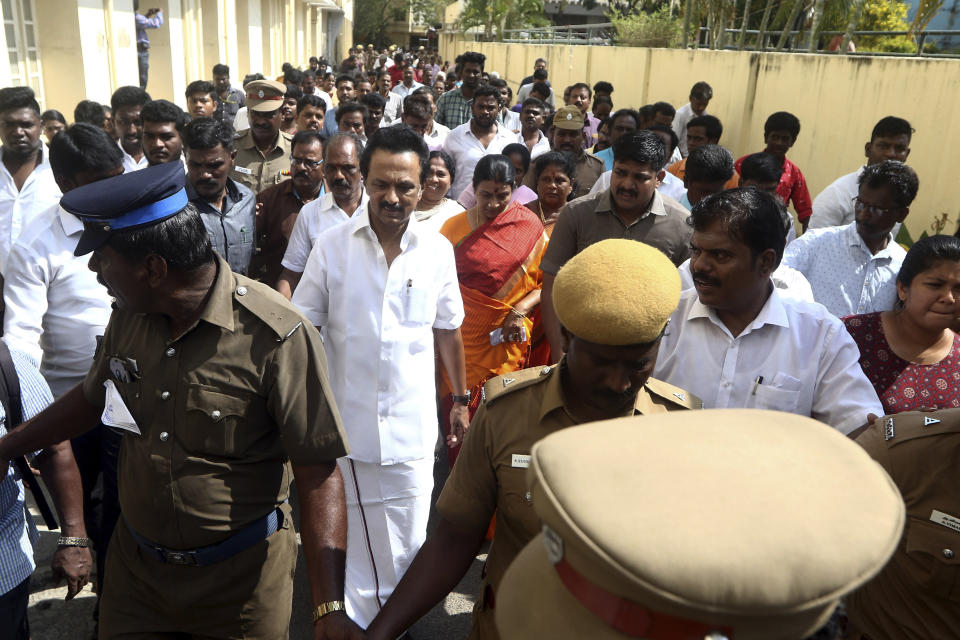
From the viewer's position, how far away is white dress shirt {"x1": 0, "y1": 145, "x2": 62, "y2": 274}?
4.45 m

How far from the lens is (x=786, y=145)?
6230 mm

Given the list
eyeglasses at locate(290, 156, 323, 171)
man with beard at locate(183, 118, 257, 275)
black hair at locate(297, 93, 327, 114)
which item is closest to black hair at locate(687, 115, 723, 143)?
black hair at locate(297, 93, 327, 114)

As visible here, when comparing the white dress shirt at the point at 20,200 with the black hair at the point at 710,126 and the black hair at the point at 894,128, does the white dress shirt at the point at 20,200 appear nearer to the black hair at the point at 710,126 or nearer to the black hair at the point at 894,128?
the black hair at the point at 710,126

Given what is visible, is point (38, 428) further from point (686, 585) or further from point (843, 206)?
point (843, 206)

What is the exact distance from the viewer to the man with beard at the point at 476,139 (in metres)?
6.76

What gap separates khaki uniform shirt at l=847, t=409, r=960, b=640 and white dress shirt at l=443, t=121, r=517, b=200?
504cm

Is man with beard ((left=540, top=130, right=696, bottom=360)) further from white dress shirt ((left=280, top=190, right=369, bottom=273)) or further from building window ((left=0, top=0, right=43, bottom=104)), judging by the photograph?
building window ((left=0, top=0, right=43, bottom=104))

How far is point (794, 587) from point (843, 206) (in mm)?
4409

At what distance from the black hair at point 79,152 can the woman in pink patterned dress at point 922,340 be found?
10.9 feet

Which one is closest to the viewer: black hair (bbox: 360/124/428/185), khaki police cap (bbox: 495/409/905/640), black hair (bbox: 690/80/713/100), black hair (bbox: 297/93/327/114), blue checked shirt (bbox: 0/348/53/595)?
khaki police cap (bbox: 495/409/905/640)

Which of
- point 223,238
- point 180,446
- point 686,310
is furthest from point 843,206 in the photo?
point 180,446

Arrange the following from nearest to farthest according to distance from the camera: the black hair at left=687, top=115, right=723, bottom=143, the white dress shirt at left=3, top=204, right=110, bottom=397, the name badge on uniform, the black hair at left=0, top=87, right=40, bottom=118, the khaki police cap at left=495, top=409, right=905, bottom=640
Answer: the khaki police cap at left=495, top=409, right=905, bottom=640, the name badge on uniform, the white dress shirt at left=3, top=204, right=110, bottom=397, the black hair at left=0, top=87, right=40, bottom=118, the black hair at left=687, top=115, right=723, bottom=143

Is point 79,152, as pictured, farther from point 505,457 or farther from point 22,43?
point 22,43

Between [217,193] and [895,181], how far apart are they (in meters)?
3.29
